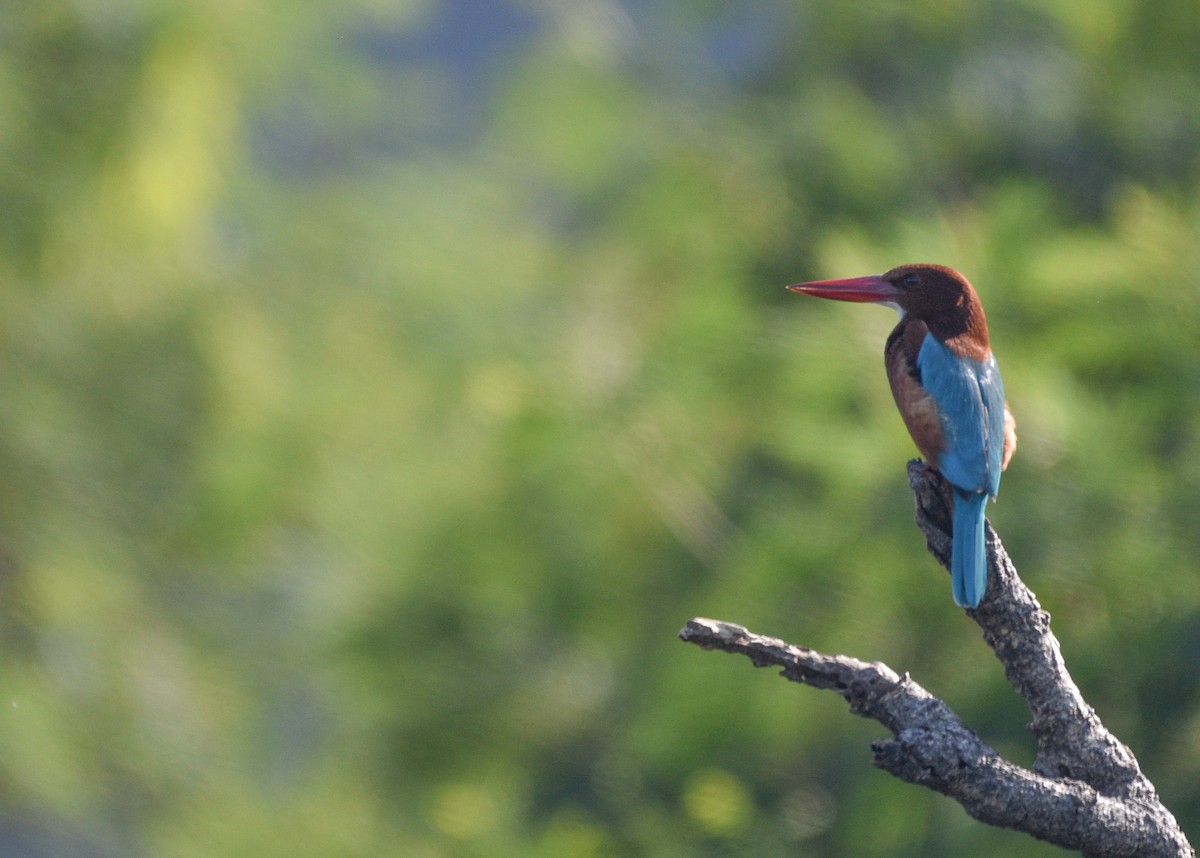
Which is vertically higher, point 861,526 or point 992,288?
point 992,288

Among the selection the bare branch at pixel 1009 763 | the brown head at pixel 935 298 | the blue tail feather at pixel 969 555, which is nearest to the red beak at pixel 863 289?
the brown head at pixel 935 298

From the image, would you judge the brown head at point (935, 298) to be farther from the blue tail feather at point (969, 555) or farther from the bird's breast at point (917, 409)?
the blue tail feather at point (969, 555)

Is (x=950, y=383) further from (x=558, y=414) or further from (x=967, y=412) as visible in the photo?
(x=558, y=414)

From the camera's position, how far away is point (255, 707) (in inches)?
207

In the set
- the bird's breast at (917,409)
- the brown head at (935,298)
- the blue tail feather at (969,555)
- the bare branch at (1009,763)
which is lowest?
the bare branch at (1009,763)

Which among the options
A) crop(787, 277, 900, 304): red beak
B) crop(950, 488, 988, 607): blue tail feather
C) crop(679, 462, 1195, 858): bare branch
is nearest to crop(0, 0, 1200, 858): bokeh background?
crop(787, 277, 900, 304): red beak

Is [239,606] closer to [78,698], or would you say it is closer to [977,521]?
[78,698]

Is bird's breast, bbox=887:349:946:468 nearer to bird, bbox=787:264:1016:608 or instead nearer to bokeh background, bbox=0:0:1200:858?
bird, bbox=787:264:1016:608

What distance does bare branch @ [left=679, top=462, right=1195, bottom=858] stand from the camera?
1094 millimetres

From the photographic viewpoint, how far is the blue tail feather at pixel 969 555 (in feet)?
4.18

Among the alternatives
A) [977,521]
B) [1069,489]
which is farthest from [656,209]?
[977,521]

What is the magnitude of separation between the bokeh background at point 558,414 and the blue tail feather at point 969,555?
0.79m

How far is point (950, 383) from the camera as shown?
5.46 ft

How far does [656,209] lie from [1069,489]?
1.86 m
